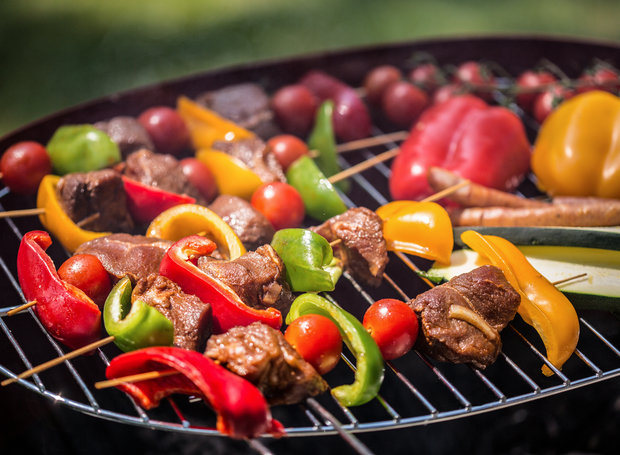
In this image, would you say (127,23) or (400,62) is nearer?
(400,62)

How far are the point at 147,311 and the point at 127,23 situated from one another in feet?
25.7

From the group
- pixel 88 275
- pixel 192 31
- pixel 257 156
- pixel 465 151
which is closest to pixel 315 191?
pixel 257 156

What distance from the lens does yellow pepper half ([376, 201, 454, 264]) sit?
3.51 meters

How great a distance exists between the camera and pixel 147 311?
269 cm

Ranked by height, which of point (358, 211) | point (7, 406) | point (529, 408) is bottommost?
point (529, 408)

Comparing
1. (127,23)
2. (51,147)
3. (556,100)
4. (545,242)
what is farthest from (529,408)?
(127,23)

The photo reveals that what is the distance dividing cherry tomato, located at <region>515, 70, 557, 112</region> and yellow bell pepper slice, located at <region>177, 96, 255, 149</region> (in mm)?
3099

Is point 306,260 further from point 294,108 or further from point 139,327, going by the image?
point 294,108

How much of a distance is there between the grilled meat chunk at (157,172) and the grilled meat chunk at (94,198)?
0.72 feet

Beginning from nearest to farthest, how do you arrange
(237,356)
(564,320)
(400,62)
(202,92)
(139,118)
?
1. (237,356)
2. (564,320)
3. (139,118)
4. (202,92)
5. (400,62)

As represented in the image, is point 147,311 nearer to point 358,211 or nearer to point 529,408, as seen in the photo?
point 358,211

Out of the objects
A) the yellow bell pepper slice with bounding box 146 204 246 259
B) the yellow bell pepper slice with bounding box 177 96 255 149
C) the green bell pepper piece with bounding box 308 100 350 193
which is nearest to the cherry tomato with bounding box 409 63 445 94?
the green bell pepper piece with bounding box 308 100 350 193

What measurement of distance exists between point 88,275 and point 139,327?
623 mm

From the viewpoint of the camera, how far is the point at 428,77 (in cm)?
573
